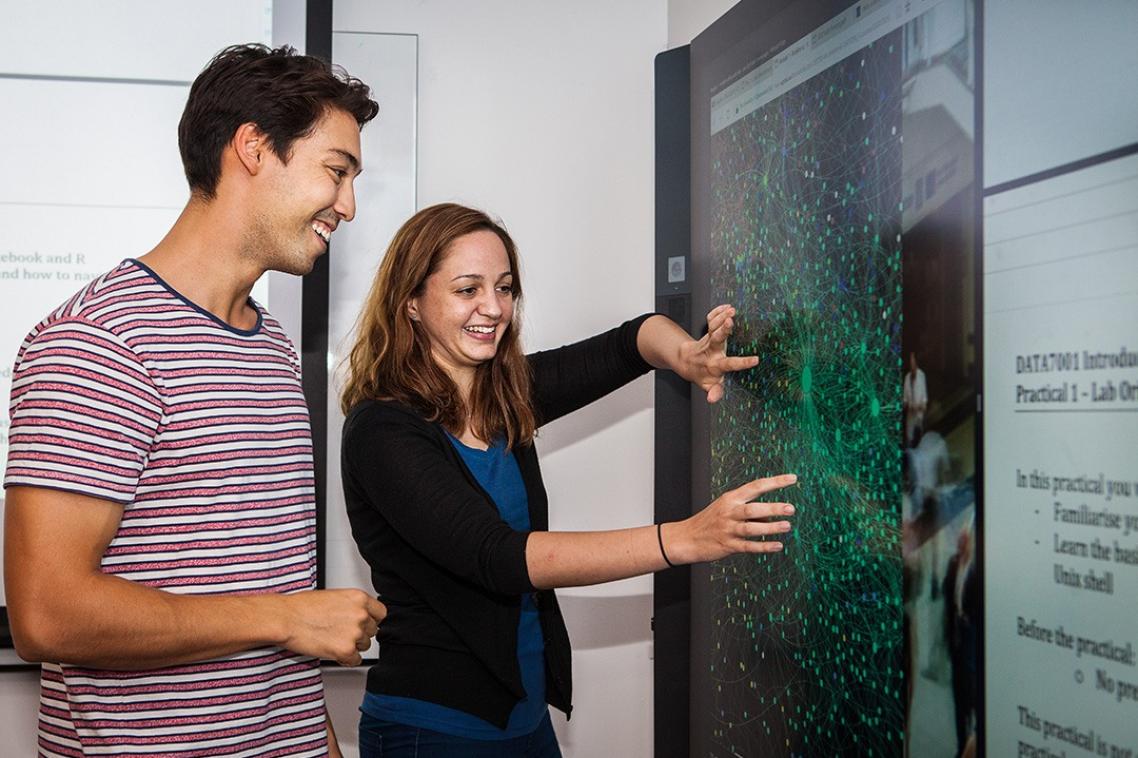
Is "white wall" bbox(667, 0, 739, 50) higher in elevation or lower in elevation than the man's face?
higher

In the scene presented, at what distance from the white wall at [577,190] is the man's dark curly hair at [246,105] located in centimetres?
92

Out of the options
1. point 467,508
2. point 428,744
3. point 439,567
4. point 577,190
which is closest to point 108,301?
point 467,508

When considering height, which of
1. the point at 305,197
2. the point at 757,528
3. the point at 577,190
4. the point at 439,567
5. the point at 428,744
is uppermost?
the point at 577,190

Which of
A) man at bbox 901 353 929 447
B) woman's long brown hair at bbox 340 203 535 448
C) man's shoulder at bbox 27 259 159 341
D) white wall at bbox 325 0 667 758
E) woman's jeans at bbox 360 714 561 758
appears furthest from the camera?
white wall at bbox 325 0 667 758

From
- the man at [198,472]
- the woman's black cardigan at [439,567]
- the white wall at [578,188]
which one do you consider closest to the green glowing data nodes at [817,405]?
the woman's black cardigan at [439,567]

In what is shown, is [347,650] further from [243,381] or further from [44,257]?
[44,257]

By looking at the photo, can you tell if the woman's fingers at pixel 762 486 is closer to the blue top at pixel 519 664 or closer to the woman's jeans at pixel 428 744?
the blue top at pixel 519 664

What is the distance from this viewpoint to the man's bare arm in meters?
0.94

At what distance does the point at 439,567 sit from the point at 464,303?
1.34ft

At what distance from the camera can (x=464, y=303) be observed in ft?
5.06

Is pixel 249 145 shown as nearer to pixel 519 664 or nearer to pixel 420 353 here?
pixel 420 353

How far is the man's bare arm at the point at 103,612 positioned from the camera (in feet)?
3.09

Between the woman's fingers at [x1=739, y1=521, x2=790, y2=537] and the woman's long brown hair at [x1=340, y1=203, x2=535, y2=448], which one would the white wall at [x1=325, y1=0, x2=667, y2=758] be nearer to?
the woman's long brown hair at [x1=340, y1=203, x2=535, y2=448]

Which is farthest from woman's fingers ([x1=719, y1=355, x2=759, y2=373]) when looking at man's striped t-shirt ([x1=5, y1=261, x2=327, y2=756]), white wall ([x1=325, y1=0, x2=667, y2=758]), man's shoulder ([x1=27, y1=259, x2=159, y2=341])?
man's shoulder ([x1=27, y1=259, x2=159, y2=341])
